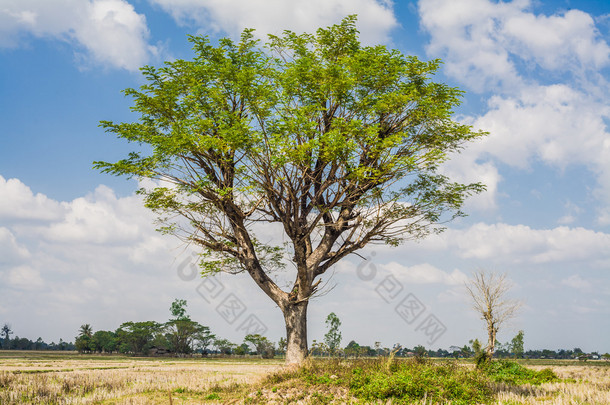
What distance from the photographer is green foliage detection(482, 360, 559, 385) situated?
1853 centimetres

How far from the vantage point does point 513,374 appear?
1972cm

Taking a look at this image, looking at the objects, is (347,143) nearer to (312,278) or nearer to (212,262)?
(312,278)

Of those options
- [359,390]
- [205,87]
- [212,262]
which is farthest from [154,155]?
[359,390]

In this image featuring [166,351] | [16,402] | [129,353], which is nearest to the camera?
[16,402]

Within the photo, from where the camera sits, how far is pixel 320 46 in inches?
737

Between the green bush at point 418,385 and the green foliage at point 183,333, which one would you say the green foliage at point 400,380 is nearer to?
the green bush at point 418,385

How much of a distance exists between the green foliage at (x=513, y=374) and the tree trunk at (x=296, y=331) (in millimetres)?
8019

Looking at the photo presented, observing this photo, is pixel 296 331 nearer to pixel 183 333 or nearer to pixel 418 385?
pixel 418 385

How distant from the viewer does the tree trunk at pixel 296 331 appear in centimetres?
1691

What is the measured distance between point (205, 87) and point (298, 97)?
3.60 meters

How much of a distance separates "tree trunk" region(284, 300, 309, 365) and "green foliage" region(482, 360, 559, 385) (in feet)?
26.3

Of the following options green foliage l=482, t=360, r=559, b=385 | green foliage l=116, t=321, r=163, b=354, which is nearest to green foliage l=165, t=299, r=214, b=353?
green foliage l=116, t=321, r=163, b=354

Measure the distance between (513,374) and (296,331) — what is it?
10.3 meters

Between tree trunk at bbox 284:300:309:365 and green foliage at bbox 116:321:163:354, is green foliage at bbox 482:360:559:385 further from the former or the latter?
green foliage at bbox 116:321:163:354
